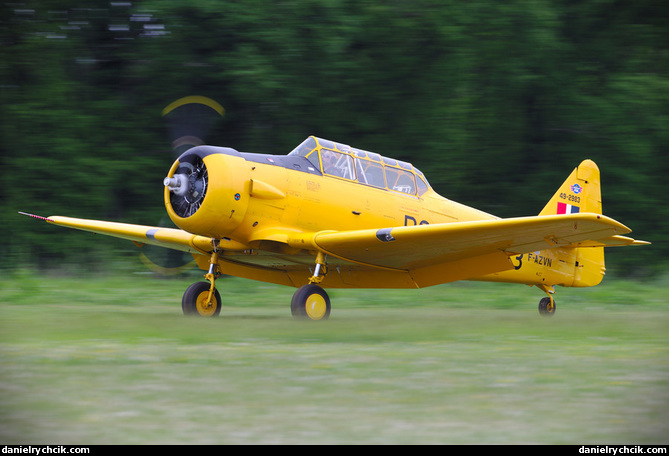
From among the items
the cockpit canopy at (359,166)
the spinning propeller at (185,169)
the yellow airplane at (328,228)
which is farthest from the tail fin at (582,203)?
the spinning propeller at (185,169)

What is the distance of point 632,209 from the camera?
18125 mm

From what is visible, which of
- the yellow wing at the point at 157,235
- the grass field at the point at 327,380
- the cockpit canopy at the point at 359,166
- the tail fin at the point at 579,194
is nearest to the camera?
the grass field at the point at 327,380

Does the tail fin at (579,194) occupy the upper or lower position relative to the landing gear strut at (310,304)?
upper

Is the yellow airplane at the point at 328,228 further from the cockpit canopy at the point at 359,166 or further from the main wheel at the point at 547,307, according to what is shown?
the main wheel at the point at 547,307

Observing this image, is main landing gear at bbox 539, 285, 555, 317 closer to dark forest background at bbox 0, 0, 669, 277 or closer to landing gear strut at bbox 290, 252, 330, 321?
landing gear strut at bbox 290, 252, 330, 321

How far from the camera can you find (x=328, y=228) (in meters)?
9.76

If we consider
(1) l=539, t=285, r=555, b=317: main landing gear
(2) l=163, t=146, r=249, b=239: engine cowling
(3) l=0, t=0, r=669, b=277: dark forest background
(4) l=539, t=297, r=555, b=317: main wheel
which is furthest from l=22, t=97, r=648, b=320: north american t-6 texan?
(3) l=0, t=0, r=669, b=277: dark forest background

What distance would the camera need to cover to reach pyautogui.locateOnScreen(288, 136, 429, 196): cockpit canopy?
9883mm

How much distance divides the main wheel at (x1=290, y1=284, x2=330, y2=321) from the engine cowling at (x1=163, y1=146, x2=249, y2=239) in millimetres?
1171

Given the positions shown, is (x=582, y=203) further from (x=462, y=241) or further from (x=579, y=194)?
(x=462, y=241)

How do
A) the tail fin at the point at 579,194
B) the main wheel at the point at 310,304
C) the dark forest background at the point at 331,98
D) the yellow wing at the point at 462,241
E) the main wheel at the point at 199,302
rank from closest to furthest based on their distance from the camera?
1. the yellow wing at the point at 462,241
2. the main wheel at the point at 310,304
3. the main wheel at the point at 199,302
4. the tail fin at the point at 579,194
5. the dark forest background at the point at 331,98

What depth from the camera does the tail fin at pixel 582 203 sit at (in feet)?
39.7

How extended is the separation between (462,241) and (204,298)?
11.2 feet

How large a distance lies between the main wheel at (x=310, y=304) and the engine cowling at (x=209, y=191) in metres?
1.17
